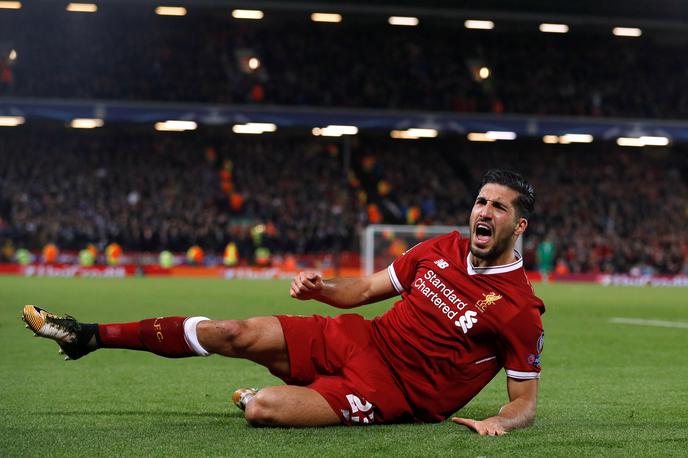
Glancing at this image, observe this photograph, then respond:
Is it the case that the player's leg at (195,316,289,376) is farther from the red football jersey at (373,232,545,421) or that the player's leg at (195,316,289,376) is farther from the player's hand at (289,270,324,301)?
the red football jersey at (373,232,545,421)

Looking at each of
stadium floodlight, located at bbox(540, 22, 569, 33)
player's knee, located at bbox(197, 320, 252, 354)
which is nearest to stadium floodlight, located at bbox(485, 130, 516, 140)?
stadium floodlight, located at bbox(540, 22, 569, 33)

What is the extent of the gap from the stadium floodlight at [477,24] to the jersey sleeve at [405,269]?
35.5 m

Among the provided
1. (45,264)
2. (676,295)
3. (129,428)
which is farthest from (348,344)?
(45,264)

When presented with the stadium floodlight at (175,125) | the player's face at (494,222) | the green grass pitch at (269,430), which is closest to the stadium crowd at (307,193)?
the stadium floodlight at (175,125)

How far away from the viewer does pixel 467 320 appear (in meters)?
5.84

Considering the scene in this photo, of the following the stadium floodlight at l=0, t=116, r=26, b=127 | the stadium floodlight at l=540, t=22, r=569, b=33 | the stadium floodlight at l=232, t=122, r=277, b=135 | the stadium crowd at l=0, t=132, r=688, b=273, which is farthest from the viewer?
the stadium floodlight at l=540, t=22, r=569, b=33

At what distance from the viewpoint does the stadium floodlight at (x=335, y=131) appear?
3886 cm

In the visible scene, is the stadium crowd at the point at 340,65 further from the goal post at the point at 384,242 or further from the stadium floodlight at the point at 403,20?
the goal post at the point at 384,242

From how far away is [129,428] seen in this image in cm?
586

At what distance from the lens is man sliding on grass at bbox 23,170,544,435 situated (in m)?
5.78

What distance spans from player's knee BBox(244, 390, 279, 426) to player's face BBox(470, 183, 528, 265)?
140 centimetres

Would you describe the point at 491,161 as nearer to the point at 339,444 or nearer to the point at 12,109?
the point at 12,109

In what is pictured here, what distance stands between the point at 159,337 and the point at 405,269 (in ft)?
5.00

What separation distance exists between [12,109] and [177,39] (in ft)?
27.0
